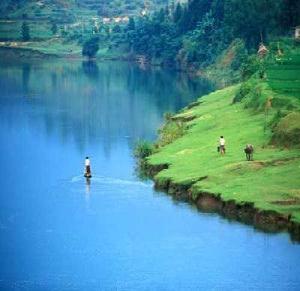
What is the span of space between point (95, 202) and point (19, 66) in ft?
441

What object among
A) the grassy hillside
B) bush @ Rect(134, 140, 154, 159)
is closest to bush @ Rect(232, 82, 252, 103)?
the grassy hillside

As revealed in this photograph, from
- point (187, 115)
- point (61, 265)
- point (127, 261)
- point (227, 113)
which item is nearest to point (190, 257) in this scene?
point (127, 261)

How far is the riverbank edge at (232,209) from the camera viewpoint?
55.4 m

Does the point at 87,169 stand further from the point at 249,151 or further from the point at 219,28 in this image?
the point at 219,28

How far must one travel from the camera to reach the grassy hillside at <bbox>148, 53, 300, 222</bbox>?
60.0 metres

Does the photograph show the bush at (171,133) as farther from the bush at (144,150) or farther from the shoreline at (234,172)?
the bush at (144,150)

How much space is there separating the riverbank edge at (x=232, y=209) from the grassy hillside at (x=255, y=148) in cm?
33

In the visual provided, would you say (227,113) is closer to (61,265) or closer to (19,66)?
(61,265)

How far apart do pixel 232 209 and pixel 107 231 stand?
7.27 meters

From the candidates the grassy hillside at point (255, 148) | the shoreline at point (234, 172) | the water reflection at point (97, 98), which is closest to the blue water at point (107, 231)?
the water reflection at point (97, 98)

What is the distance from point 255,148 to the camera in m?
70.0

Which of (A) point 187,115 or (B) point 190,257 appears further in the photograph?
(A) point 187,115

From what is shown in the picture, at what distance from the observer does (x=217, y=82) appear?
15038 centimetres

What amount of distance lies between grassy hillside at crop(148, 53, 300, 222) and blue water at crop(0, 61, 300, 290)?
7.97ft
